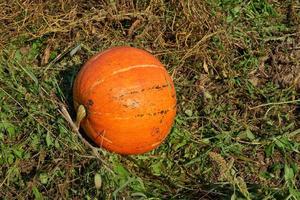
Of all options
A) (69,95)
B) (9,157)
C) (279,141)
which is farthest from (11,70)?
(279,141)

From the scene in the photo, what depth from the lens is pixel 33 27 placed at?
14.5ft

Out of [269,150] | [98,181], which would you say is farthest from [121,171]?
[269,150]

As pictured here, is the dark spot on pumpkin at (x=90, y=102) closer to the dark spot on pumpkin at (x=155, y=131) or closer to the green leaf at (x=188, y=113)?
the dark spot on pumpkin at (x=155, y=131)

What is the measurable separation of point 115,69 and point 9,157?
0.86 meters

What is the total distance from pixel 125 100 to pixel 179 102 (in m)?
0.77

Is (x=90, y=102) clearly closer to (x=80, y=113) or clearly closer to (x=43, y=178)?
(x=80, y=113)

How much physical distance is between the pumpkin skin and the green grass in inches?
7.3

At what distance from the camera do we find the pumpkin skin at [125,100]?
10.9 ft

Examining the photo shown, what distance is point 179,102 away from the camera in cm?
400

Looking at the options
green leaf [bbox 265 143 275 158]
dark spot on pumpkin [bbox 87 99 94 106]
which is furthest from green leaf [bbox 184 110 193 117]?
dark spot on pumpkin [bbox 87 99 94 106]

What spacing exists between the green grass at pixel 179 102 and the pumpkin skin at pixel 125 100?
185mm

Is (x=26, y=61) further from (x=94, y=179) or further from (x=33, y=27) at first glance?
(x=94, y=179)

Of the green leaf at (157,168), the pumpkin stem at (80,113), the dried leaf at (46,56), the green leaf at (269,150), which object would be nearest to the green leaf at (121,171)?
the green leaf at (157,168)

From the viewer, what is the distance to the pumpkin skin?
3316mm
